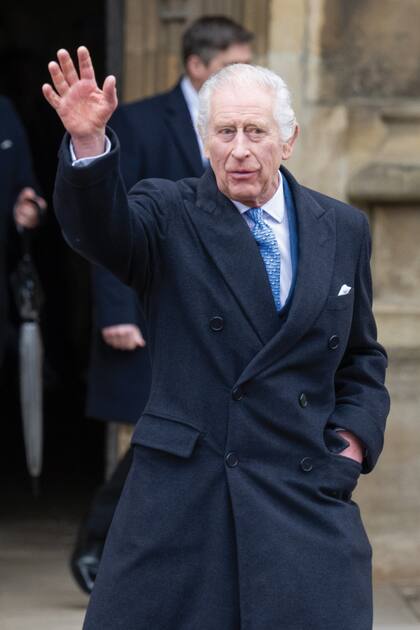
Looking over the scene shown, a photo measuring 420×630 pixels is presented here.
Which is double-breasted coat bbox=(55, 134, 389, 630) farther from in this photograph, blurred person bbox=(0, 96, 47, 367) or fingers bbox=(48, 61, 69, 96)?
blurred person bbox=(0, 96, 47, 367)

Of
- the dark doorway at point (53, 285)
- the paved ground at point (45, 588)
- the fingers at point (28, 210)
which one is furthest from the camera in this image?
the dark doorway at point (53, 285)

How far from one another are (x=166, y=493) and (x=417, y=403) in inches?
109

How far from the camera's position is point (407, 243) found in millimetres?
6141

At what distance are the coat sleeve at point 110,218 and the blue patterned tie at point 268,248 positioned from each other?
18 cm

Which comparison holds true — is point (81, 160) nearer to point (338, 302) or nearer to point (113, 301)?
point (338, 302)

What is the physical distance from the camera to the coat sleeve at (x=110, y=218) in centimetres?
323

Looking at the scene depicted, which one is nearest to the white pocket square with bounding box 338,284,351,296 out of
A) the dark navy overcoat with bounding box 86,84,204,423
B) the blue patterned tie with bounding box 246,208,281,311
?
the blue patterned tie with bounding box 246,208,281,311

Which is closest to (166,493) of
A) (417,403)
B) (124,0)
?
(417,403)

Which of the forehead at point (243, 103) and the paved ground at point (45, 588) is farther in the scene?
the paved ground at point (45, 588)

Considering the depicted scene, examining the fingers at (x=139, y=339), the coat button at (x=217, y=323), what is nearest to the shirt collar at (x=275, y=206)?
the coat button at (x=217, y=323)

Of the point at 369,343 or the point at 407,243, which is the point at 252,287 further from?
the point at 407,243

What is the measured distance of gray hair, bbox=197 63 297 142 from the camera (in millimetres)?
3494

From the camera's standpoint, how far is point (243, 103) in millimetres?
3465

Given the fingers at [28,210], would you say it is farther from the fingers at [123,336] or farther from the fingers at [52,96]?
the fingers at [52,96]
